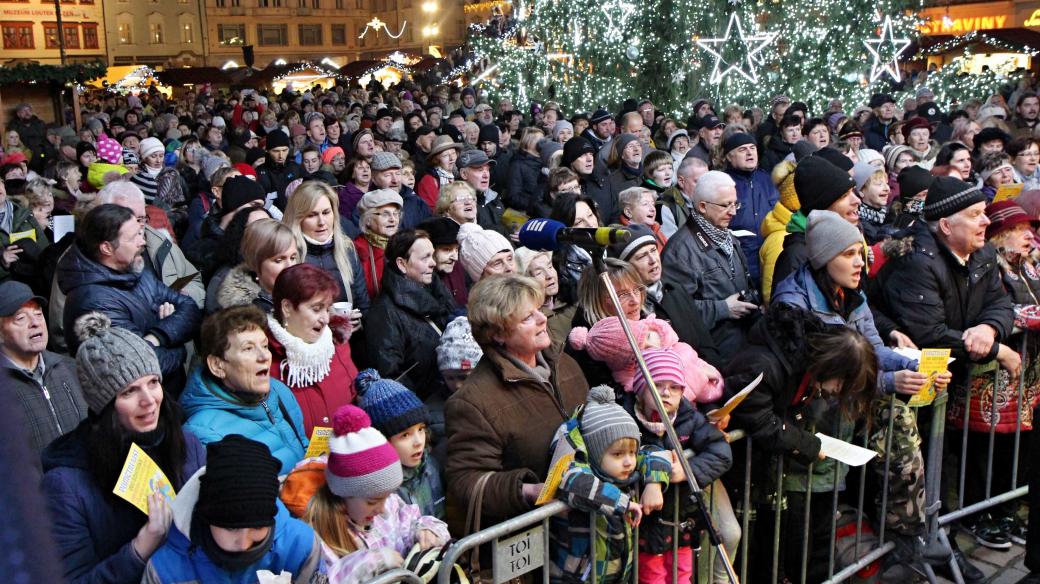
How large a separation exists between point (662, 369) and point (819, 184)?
264 cm

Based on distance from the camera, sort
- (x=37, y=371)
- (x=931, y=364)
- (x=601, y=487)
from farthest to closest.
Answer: (x=931, y=364)
(x=37, y=371)
(x=601, y=487)

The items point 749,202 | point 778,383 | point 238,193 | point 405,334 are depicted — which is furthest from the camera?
point 749,202

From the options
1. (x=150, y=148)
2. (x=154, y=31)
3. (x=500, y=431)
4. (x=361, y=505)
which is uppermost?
(x=154, y=31)

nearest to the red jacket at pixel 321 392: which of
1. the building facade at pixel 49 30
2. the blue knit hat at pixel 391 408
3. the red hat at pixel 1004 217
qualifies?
the blue knit hat at pixel 391 408

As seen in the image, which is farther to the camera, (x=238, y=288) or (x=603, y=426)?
(x=238, y=288)

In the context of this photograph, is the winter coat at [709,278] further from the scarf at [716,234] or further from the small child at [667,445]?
the small child at [667,445]

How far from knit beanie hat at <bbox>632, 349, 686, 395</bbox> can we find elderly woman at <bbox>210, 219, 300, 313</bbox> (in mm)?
2078

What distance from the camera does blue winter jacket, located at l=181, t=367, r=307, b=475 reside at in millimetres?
3791

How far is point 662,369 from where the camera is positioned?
12.8 feet

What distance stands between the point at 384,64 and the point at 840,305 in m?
47.1

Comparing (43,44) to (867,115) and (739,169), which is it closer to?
(867,115)

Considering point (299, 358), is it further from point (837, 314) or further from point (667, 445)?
point (837, 314)

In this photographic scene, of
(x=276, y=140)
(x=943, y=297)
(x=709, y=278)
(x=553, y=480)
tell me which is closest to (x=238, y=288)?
(x=553, y=480)

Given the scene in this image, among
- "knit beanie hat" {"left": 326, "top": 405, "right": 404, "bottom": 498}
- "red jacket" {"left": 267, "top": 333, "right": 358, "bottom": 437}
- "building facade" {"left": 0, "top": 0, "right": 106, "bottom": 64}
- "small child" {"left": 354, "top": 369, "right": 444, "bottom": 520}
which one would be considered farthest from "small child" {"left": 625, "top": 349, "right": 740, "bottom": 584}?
"building facade" {"left": 0, "top": 0, "right": 106, "bottom": 64}
